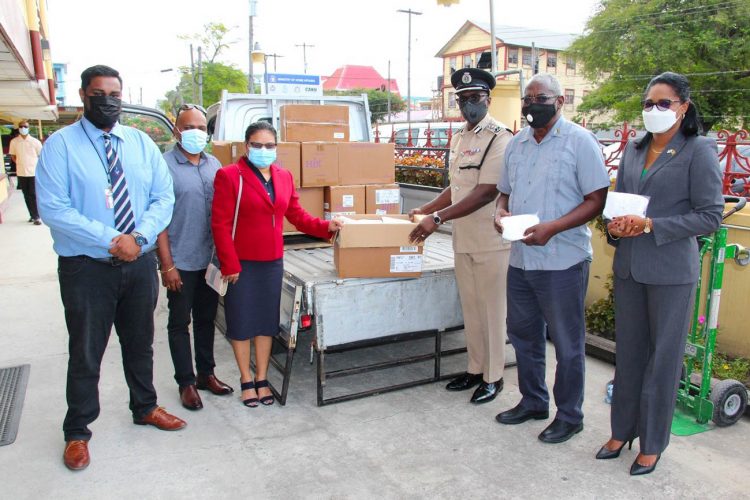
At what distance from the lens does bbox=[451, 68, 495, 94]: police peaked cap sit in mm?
3646

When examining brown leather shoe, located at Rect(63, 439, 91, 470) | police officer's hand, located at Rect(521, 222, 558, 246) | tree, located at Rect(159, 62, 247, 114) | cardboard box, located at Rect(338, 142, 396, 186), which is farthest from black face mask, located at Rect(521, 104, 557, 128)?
tree, located at Rect(159, 62, 247, 114)

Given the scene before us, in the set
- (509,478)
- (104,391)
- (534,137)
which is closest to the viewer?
(509,478)

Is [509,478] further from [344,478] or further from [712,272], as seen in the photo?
[712,272]

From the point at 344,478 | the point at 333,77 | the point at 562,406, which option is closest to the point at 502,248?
the point at 562,406

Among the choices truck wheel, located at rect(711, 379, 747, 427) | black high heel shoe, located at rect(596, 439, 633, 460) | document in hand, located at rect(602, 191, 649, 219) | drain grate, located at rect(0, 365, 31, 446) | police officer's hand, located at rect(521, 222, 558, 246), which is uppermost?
document in hand, located at rect(602, 191, 649, 219)

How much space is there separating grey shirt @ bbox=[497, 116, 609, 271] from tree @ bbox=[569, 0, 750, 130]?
20737mm

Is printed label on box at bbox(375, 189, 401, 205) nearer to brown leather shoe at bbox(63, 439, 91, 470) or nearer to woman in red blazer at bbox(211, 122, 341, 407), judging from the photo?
woman in red blazer at bbox(211, 122, 341, 407)

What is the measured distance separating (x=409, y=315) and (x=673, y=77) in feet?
6.99

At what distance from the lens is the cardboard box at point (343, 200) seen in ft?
15.6

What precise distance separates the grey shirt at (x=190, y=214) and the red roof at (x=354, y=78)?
86.7 meters

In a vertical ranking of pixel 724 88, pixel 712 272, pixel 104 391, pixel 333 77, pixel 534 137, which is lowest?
pixel 104 391

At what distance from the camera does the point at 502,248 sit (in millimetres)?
3783

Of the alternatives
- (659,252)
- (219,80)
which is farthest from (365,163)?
(219,80)

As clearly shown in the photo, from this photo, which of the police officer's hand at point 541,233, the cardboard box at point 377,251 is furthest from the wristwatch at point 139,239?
the police officer's hand at point 541,233
